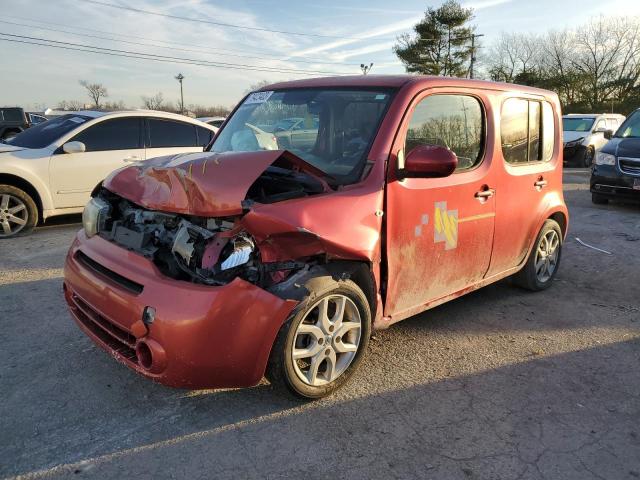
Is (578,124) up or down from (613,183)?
up

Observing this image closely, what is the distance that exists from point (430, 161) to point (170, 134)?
5.90 m

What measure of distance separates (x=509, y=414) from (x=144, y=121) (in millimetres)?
6663

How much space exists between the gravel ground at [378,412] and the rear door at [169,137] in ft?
12.8

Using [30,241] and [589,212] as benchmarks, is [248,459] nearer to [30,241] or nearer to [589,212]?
[30,241]

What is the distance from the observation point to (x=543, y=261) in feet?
16.4

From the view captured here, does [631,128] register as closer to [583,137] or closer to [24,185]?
[583,137]

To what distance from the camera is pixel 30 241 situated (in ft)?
21.6

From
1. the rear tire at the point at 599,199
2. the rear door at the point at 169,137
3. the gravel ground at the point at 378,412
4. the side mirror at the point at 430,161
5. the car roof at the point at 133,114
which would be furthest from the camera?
the rear tire at the point at 599,199

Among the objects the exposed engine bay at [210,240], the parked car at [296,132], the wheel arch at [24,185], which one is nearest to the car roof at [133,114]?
the wheel arch at [24,185]

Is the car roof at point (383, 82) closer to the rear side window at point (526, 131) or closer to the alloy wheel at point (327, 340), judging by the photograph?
the rear side window at point (526, 131)

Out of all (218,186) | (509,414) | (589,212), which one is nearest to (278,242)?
(218,186)

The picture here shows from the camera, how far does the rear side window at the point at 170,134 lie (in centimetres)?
785

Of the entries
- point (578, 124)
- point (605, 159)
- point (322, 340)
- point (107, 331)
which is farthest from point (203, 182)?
point (578, 124)

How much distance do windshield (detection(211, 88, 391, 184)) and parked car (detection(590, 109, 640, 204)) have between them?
758cm
